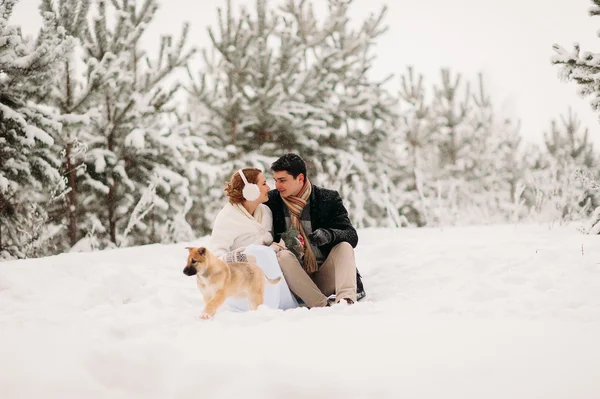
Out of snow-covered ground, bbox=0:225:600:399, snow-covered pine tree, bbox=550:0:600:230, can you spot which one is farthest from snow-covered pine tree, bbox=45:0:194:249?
snow-covered pine tree, bbox=550:0:600:230

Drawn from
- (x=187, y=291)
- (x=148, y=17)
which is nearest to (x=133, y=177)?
(x=148, y=17)

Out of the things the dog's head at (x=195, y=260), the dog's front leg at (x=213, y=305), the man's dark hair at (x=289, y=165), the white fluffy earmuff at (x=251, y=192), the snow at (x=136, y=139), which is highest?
the snow at (x=136, y=139)

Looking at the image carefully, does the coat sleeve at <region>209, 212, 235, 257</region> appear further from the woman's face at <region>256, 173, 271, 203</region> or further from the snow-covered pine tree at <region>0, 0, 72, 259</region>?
the snow-covered pine tree at <region>0, 0, 72, 259</region>

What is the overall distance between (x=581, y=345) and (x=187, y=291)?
9.05 ft

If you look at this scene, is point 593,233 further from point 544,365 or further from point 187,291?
point 187,291

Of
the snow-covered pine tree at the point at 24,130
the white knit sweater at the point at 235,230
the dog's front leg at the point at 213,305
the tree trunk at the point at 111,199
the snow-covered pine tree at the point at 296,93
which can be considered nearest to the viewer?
the dog's front leg at the point at 213,305

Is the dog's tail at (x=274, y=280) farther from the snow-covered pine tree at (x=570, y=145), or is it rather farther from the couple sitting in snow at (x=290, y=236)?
the snow-covered pine tree at (x=570, y=145)

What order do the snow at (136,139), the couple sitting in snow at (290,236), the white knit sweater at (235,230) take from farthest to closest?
the snow at (136,139) → the white knit sweater at (235,230) → the couple sitting in snow at (290,236)

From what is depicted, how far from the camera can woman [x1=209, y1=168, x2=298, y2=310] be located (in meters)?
3.02

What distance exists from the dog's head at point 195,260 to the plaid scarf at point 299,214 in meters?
0.96

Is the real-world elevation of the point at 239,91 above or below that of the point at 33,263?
above

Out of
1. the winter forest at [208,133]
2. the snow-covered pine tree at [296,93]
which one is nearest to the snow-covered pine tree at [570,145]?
the winter forest at [208,133]

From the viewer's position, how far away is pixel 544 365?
1608 millimetres

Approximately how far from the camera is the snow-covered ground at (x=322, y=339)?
1494mm
